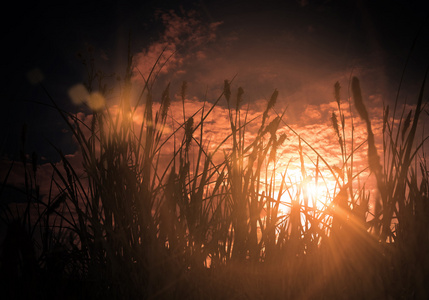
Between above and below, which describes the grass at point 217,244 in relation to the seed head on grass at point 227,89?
below

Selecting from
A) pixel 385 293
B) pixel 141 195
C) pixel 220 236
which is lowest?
pixel 385 293

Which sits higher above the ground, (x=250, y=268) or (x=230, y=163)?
(x=230, y=163)

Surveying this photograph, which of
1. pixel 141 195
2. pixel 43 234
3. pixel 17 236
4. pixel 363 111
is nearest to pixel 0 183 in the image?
pixel 43 234

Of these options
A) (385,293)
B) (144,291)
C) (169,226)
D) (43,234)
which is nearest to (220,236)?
(169,226)

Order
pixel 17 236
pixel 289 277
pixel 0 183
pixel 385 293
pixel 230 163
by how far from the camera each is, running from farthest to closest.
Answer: pixel 230 163 < pixel 0 183 < pixel 289 277 < pixel 385 293 < pixel 17 236

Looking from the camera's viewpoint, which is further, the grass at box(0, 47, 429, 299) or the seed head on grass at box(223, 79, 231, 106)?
the seed head on grass at box(223, 79, 231, 106)

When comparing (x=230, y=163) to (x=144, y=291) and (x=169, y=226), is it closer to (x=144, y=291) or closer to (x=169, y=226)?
(x=169, y=226)

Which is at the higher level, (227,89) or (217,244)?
(227,89)

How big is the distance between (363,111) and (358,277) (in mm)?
609

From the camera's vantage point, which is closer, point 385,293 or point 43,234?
point 385,293

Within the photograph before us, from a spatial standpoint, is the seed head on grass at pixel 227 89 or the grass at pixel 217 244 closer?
the grass at pixel 217 244

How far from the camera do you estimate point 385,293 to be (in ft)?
2.58

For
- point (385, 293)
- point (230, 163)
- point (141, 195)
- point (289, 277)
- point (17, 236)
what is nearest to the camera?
point (17, 236)

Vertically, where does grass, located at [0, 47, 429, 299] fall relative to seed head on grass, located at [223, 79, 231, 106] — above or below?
below
